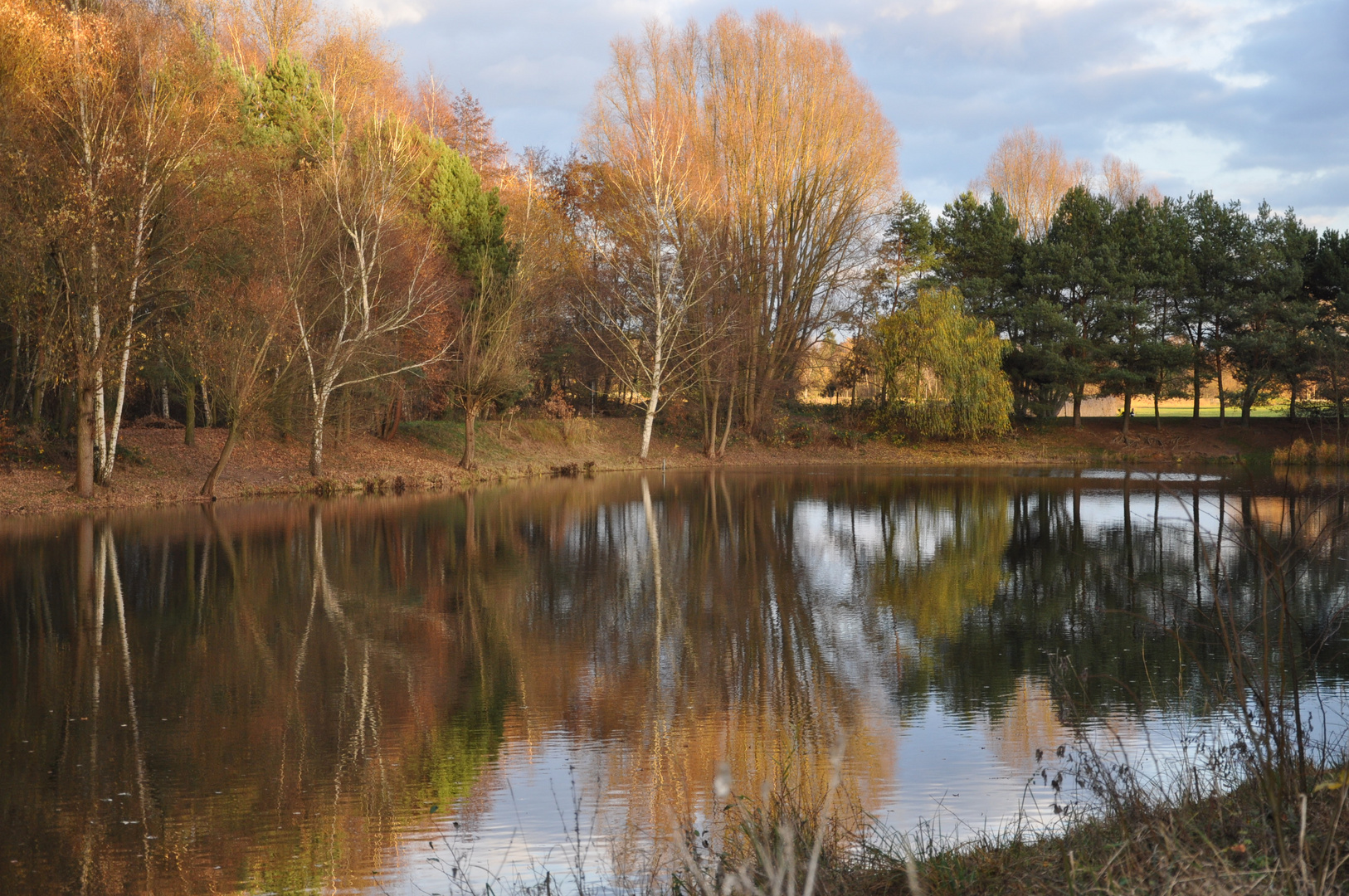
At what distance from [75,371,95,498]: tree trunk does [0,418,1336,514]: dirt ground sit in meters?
0.27

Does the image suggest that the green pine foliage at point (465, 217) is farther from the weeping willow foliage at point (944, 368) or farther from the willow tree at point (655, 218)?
the weeping willow foliage at point (944, 368)

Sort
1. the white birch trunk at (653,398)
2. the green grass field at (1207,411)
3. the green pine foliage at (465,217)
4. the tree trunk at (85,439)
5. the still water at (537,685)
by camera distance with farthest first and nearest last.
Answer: the green grass field at (1207,411) → the white birch trunk at (653,398) → the green pine foliage at (465,217) → the tree trunk at (85,439) → the still water at (537,685)

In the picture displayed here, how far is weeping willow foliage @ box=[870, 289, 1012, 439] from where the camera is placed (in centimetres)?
4175

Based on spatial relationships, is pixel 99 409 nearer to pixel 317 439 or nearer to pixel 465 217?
pixel 317 439

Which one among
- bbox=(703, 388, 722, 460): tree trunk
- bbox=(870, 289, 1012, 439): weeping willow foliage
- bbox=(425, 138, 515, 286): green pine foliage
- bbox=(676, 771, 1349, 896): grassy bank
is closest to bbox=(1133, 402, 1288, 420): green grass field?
bbox=(870, 289, 1012, 439): weeping willow foliage

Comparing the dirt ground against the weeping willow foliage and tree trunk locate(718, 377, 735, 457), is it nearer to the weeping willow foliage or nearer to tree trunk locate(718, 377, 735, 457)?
tree trunk locate(718, 377, 735, 457)

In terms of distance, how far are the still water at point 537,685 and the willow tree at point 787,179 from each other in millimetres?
24876

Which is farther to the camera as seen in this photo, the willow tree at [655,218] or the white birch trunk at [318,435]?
the willow tree at [655,218]

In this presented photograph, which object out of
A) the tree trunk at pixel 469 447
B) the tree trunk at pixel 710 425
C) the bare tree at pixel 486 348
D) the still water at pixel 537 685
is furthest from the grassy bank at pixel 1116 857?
the tree trunk at pixel 710 425

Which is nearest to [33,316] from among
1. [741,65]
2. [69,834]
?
[69,834]

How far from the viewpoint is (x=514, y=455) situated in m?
35.6

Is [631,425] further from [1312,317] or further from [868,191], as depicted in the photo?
[1312,317]

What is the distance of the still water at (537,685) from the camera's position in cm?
535

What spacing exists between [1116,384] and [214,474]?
3547cm
